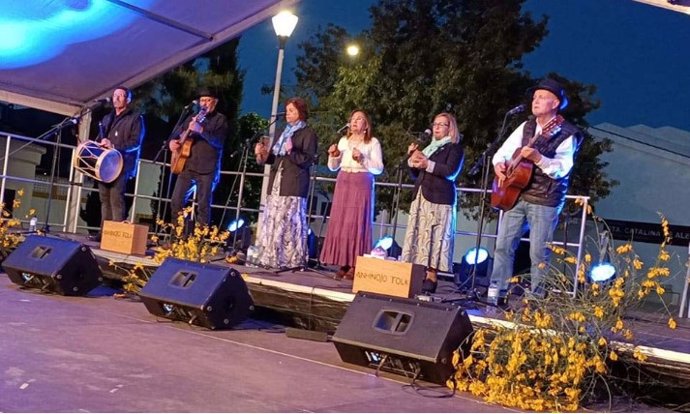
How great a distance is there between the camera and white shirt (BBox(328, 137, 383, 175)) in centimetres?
595

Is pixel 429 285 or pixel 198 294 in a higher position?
pixel 429 285

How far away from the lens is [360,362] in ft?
13.8

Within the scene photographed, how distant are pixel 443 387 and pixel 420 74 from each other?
11.9 metres

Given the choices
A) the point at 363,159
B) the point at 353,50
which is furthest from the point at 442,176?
the point at 353,50

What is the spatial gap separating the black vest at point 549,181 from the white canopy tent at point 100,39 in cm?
380

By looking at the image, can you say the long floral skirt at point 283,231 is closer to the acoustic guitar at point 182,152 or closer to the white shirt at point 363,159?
the white shirt at point 363,159

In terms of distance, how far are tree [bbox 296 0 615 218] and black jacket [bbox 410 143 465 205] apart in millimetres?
8486

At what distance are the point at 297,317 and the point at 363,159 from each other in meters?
1.34

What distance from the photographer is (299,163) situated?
621cm

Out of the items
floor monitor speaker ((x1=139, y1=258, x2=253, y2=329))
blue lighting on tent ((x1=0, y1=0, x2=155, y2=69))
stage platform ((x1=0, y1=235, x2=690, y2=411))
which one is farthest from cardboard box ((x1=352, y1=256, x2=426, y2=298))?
blue lighting on tent ((x1=0, y1=0, x2=155, y2=69))

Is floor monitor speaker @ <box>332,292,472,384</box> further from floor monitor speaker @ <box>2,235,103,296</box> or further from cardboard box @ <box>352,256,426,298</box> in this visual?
floor monitor speaker @ <box>2,235,103,296</box>

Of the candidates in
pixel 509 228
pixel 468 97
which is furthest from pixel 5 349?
pixel 468 97

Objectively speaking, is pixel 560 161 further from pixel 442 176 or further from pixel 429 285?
pixel 429 285

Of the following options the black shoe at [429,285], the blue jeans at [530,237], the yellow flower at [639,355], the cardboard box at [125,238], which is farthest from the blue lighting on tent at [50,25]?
the yellow flower at [639,355]
